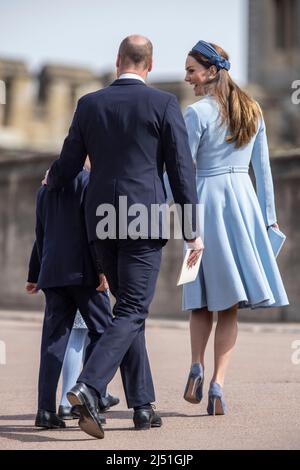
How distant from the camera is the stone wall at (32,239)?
13719 mm

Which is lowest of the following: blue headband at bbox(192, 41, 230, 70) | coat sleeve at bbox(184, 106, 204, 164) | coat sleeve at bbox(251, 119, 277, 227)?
coat sleeve at bbox(251, 119, 277, 227)

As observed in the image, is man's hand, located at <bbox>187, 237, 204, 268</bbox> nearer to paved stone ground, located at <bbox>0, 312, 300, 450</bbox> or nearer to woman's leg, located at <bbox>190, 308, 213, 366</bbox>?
woman's leg, located at <bbox>190, 308, 213, 366</bbox>

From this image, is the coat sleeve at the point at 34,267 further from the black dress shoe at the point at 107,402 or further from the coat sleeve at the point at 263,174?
the coat sleeve at the point at 263,174

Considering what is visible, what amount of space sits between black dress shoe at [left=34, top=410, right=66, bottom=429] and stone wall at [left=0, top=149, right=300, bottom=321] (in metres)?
7.42

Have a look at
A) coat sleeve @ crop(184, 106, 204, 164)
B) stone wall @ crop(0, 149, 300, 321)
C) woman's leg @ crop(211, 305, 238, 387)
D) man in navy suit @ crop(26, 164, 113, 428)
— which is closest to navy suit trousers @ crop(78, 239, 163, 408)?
man in navy suit @ crop(26, 164, 113, 428)

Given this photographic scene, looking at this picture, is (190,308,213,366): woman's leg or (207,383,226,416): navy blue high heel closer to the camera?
(207,383,226,416): navy blue high heel

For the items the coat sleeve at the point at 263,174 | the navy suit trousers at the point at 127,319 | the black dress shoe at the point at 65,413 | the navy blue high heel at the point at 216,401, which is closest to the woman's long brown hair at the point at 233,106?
the coat sleeve at the point at 263,174

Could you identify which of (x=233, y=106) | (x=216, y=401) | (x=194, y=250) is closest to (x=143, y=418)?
(x=216, y=401)

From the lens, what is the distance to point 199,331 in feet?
22.4

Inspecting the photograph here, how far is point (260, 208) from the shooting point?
694cm

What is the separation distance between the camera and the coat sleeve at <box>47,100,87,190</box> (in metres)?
6.20

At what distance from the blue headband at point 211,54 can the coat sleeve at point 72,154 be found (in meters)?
0.90
